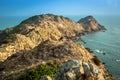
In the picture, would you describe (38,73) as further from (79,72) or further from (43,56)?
(79,72)

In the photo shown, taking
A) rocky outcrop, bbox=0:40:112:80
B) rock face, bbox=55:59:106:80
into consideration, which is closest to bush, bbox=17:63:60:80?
rocky outcrop, bbox=0:40:112:80

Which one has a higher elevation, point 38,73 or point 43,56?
point 38,73

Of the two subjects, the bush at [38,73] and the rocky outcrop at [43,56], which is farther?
the rocky outcrop at [43,56]

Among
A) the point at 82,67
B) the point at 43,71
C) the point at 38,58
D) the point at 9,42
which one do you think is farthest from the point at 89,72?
the point at 9,42

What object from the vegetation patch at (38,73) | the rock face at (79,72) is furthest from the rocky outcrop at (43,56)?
the rock face at (79,72)

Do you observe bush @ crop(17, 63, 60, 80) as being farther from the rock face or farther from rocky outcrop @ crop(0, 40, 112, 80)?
the rock face

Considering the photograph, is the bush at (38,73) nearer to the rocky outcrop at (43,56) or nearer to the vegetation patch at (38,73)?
the vegetation patch at (38,73)

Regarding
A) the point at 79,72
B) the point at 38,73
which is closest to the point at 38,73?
the point at 38,73

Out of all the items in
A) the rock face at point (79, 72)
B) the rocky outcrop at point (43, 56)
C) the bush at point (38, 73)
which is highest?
the rock face at point (79, 72)
